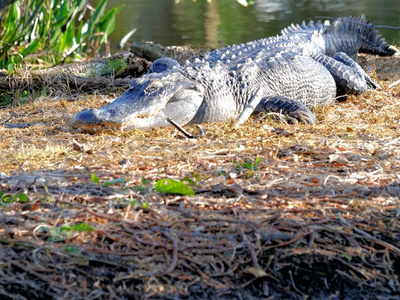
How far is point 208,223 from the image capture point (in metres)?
2.66

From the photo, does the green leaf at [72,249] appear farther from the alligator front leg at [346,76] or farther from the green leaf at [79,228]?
the alligator front leg at [346,76]

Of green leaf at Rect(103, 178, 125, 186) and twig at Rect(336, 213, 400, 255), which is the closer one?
twig at Rect(336, 213, 400, 255)

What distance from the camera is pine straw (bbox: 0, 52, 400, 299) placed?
231 centimetres

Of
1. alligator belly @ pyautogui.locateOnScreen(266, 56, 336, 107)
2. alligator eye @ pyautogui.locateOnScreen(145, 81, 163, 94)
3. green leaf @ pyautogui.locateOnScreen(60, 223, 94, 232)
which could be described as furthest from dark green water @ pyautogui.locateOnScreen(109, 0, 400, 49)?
green leaf @ pyautogui.locateOnScreen(60, 223, 94, 232)

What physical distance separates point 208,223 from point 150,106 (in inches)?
95.0

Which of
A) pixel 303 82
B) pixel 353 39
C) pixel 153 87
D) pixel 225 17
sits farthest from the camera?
pixel 225 17

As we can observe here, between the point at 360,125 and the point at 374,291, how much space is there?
8.97ft

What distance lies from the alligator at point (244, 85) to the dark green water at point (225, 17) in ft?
16.4

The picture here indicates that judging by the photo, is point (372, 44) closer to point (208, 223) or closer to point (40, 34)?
point (40, 34)

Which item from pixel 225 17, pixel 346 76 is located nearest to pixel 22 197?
pixel 346 76

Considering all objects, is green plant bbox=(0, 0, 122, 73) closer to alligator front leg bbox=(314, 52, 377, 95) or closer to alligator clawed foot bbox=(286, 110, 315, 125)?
alligator front leg bbox=(314, 52, 377, 95)

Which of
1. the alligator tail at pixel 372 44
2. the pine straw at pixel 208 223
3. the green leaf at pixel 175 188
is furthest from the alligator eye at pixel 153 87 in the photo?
the alligator tail at pixel 372 44

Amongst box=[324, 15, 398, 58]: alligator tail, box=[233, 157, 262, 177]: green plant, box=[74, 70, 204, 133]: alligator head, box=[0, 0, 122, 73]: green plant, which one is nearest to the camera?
box=[233, 157, 262, 177]: green plant

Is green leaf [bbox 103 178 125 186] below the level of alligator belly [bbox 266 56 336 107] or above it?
above
